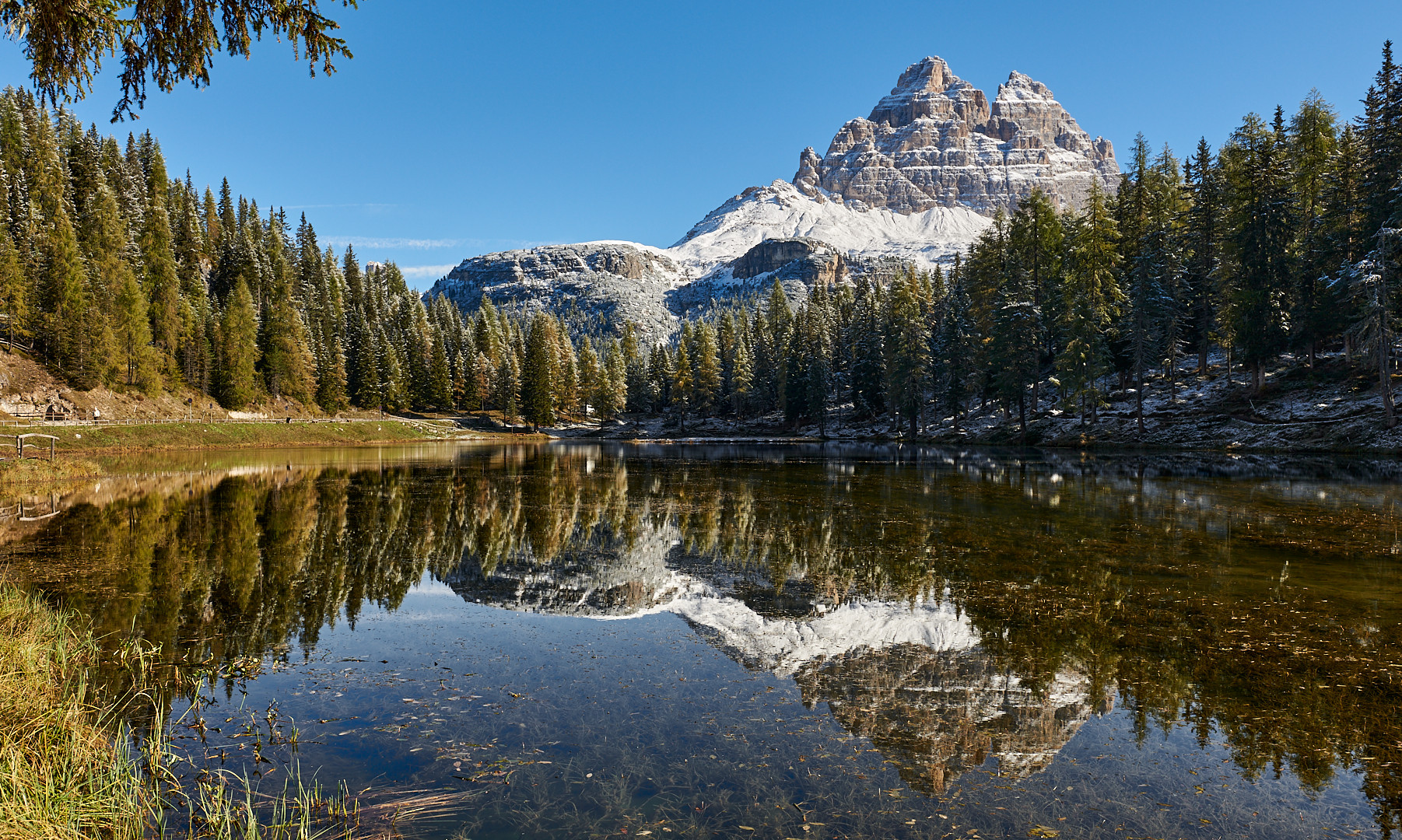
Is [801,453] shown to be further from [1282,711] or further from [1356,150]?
[1282,711]

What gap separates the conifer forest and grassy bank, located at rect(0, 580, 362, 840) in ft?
162

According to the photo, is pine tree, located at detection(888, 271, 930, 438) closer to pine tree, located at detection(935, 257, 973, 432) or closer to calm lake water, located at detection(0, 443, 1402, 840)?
pine tree, located at detection(935, 257, 973, 432)

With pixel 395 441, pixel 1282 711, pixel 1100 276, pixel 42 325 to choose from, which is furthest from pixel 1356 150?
pixel 42 325

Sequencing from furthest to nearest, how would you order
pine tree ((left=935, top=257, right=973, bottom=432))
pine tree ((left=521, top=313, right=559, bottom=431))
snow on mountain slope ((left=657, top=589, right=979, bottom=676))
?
1. pine tree ((left=521, top=313, right=559, bottom=431))
2. pine tree ((left=935, top=257, right=973, bottom=432))
3. snow on mountain slope ((left=657, top=589, right=979, bottom=676))

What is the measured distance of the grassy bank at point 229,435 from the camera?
4241 cm

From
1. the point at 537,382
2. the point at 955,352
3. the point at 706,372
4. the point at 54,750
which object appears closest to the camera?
the point at 54,750

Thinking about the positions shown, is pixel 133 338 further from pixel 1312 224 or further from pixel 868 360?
pixel 1312 224

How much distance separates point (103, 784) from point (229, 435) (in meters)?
61.8

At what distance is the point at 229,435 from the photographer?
182ft

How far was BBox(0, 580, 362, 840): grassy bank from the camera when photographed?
170 inches

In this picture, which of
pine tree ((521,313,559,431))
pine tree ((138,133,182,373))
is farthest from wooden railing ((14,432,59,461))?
pine tree ((521,313,559,431))

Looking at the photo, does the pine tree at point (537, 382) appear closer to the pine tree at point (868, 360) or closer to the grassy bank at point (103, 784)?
the pine tree at point (868, 360)

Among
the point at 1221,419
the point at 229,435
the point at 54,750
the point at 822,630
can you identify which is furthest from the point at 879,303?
the point at 54,750

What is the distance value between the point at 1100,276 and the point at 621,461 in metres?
42.0
